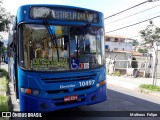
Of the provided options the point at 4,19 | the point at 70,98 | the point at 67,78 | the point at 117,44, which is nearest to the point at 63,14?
the point at 67,78

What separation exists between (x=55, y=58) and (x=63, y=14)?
4.03 feet

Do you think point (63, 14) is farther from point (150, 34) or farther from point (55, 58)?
point (150, 34)

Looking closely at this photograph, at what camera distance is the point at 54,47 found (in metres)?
7.01

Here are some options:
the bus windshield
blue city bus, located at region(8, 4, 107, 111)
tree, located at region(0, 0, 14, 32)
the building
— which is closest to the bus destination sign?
blue city bus, located at region(8, 4, 107, 111)

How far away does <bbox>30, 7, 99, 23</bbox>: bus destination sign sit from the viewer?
23.0ft

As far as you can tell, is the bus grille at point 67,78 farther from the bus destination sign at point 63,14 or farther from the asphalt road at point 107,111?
the bus destination sign at point 63,14

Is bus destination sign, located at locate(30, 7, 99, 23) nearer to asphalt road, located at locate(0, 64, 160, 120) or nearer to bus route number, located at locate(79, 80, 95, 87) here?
bus route number, located at locate(79, 80, 95, 87)

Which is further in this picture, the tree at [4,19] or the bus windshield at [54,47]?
the tree at [4,19]

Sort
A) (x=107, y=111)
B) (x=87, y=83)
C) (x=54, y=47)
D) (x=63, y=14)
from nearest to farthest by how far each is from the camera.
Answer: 1. (x=54, y=47)
2. (x=63, y=14)
3. (x=87, y=83)
4. (x=107, y=111)

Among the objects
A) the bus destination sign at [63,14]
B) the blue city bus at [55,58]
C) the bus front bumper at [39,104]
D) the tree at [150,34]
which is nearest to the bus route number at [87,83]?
the blue city bus at [55,58]

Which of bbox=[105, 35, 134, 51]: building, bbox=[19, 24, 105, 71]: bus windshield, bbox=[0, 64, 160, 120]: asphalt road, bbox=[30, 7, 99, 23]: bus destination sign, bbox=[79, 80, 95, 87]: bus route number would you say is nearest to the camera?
bbox=[19, 24, 105, 71]: bus windshield

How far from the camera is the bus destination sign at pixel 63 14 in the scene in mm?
7012

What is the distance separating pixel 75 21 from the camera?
7391 mm

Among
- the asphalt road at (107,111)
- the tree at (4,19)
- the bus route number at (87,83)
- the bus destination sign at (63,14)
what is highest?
the tree at (4,19)
